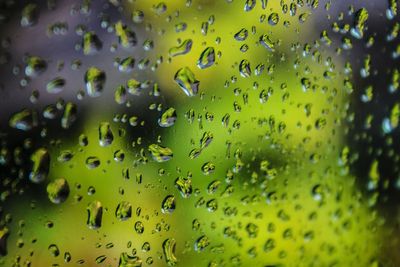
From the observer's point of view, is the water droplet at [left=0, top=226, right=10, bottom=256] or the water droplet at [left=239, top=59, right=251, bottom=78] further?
the water droplet at [left=239, top=59, right=251, bottom=78]

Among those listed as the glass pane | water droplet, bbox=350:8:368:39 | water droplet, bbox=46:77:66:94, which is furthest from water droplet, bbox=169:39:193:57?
water droplet, bbox=350:8:368:39

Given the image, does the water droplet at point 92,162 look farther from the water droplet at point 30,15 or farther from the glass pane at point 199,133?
the water droplet at point 30,15

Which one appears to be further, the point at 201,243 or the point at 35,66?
the point at 201,243

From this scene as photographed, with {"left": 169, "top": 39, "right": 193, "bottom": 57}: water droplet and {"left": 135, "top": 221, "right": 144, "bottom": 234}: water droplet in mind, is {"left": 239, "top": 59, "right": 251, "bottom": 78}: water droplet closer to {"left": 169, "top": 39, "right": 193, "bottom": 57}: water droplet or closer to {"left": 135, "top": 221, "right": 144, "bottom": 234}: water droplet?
{"left": 169, "top": 39, "right": 193, "bottom": 57}: water droplet

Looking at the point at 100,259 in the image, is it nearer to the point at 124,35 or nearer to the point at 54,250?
the point at 54,250

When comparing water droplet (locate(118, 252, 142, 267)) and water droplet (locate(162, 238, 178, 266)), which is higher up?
water droplet (locate(162, 238, 178, 266))

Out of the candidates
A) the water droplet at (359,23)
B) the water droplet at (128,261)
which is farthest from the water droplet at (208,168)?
the water droplet at (359,23)

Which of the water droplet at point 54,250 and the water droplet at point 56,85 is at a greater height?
the water droplet at point 56,85

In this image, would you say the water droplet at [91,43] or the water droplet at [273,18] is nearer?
the water droplet at [91,43]

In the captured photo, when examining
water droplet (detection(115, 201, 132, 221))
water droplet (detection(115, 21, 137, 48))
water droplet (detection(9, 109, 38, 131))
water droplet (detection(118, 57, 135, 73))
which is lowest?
water droplet (detection(115, 201, 132, 221))

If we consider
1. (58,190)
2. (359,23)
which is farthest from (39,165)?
(359,23)

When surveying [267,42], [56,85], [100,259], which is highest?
[267,42]

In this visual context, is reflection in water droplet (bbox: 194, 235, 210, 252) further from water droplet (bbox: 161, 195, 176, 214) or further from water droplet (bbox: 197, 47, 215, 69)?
water droplet (bbox: 197, 47, 215, 69)
